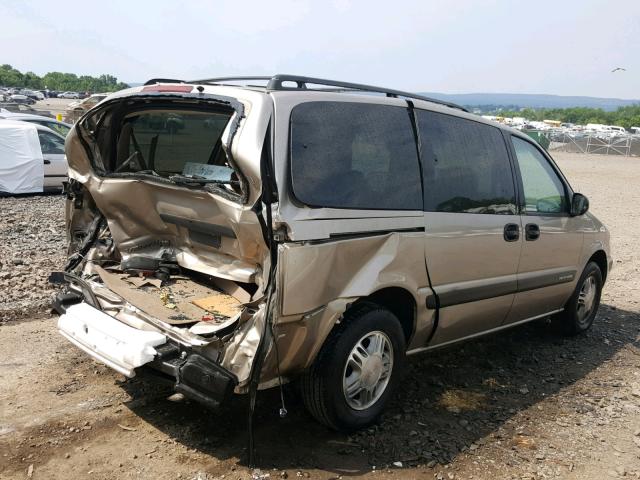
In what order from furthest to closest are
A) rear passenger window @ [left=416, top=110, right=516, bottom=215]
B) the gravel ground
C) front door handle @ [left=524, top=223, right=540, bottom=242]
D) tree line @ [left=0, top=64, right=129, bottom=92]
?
tree line @ [left=0, top=64, right=129, bottom=92] < the gravel ground < front door handle @ [left=524, top=223, right=540, bottom=242] < rear passenger window @ [left=416, top=110, right=516, bottom=215]

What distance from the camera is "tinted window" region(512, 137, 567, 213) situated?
512cm

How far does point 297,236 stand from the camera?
3234mm

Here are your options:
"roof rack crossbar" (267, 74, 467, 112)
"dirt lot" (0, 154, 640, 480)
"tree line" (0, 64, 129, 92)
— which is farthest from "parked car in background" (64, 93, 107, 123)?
"tree line" (0, 64, 129, 92)

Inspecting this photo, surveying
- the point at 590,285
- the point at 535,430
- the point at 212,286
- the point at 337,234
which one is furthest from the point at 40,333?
the point at 590,285

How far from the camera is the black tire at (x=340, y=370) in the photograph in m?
3.56

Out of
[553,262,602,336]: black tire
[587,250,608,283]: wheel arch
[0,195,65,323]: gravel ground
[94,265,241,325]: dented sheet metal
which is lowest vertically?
[0,195,65,323]: gravel ground

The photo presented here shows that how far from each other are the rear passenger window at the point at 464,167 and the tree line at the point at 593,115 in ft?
359

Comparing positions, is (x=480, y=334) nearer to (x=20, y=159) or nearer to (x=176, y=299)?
(x=176, y=299)

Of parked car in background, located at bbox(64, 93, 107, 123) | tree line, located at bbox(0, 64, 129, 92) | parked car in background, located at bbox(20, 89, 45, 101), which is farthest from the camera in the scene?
tree line, located at bbox(0, 64, 129, 92)

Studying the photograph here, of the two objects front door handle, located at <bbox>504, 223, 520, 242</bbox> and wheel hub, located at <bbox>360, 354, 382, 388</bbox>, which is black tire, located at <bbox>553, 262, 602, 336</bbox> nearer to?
front door handle, located at <bbox>504, 223, 520, 242</bbox>

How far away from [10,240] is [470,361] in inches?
260

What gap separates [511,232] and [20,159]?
11.5 m

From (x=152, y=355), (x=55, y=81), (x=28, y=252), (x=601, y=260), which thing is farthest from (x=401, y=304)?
(x=55, y=81)

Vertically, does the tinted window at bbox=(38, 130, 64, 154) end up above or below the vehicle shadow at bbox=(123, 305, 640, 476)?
above
